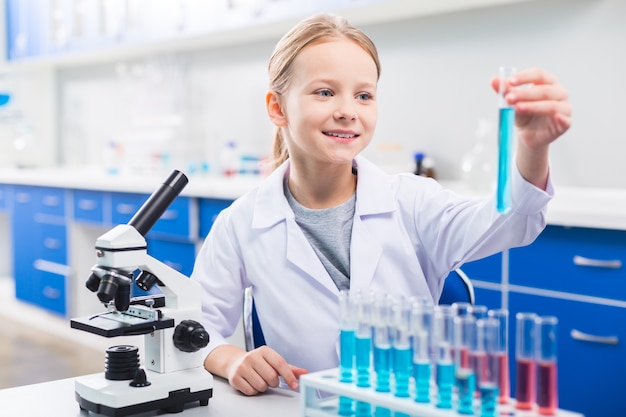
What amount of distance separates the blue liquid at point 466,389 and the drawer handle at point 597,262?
1.50 m

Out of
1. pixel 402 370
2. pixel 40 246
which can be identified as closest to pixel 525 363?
pixel 402 370

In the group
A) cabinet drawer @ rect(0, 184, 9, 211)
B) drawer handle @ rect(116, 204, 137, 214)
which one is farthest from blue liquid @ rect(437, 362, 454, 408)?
cabinet drawer @ rect(0, 184, 9, 211)

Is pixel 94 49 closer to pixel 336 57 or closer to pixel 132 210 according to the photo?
pixel 132 210

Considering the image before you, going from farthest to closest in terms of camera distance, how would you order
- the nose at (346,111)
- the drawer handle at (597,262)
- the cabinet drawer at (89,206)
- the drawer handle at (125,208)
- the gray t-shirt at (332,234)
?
the cabinet drawer at (89,206) → the drawer handle at (125,208) → the drawer handle at (597,262) → the gray t-shirt at (332,234) → the nose at (346,111)

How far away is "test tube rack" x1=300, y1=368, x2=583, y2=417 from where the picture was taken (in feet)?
2.46

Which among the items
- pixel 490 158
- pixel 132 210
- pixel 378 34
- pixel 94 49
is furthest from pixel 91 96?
pixel 490 158

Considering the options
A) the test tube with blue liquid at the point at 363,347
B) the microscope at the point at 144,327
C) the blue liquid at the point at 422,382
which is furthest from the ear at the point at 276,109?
the blue liquid at the point at 422,382

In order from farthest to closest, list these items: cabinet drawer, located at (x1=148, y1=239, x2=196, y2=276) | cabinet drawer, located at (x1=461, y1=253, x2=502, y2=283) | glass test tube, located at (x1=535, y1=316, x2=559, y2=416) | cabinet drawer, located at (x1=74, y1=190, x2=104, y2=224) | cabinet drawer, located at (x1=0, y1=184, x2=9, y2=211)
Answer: cabinet drawer, located at (x1=0, y1=184, x2=9, y2=211) → cabinet drawer, located at (x1=74, y1=190, x2=104, y2=224) → cabinet drawer, located at (x1=148, y1=239, x2=196, y2=276) → cabinet drawer, located at (x1=461, y1=253, x2=502, y2=283) → glass test tube, located at (x1=535, y1=316, x2=559, y2=416)

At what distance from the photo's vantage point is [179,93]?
14.6 ft

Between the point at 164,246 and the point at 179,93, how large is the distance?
3.78 feet

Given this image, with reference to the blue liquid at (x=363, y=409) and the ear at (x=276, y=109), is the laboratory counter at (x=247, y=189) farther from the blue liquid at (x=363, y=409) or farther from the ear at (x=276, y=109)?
the blue liquid at (x=363, y=409)

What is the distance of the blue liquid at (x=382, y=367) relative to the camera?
0.82 meters

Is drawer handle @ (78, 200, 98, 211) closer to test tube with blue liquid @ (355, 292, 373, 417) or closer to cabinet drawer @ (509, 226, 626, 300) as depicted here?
cabinet drawer @ (509, 226, 626, 300)

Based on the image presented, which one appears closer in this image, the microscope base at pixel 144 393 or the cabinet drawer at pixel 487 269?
the microscope base at pixel 144 393
